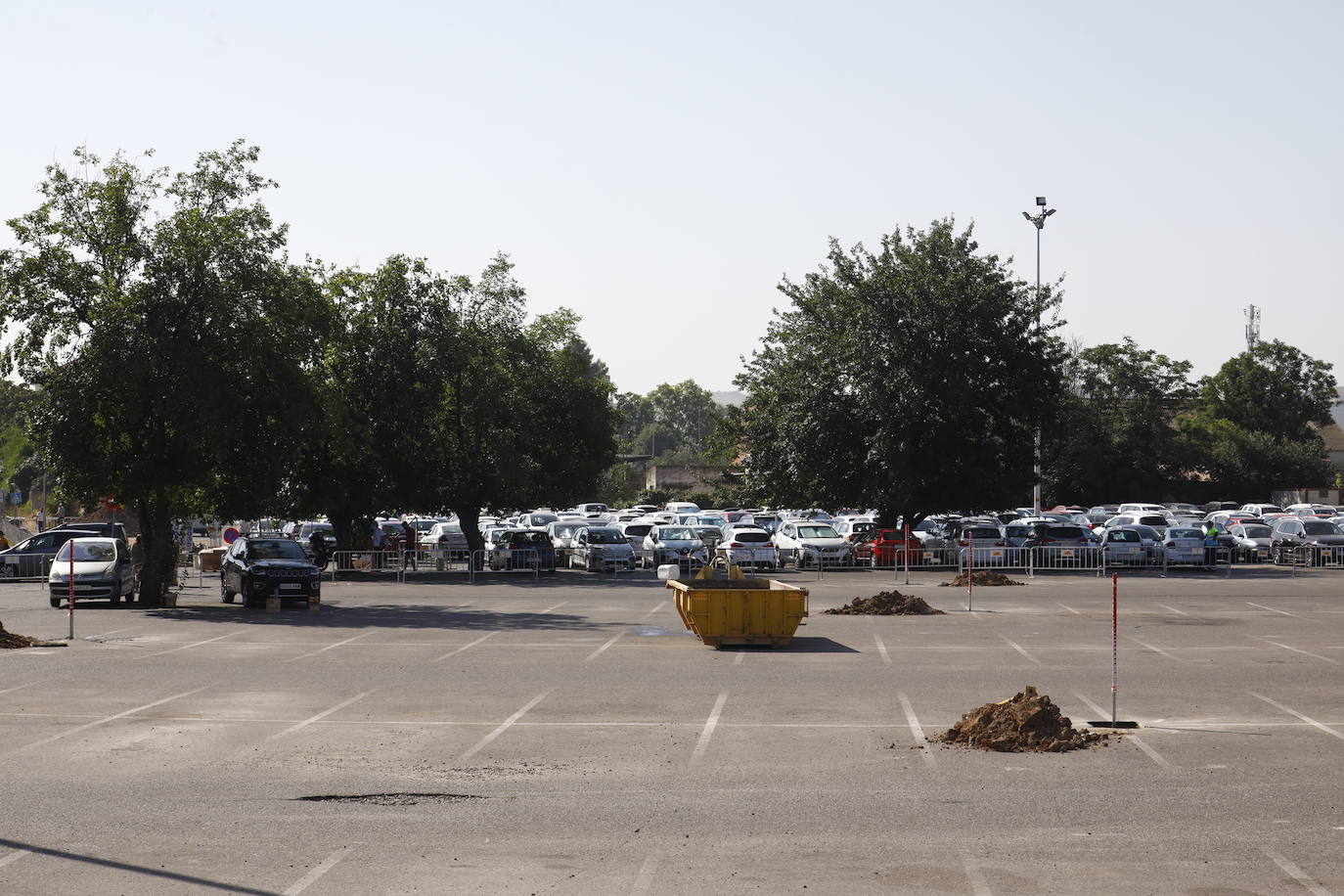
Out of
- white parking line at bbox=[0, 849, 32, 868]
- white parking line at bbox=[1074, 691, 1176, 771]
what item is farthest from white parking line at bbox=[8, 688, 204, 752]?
white parking line at bbox=[1074, 691, 1176, 771]

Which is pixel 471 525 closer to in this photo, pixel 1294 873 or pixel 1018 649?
pixel 1018 649

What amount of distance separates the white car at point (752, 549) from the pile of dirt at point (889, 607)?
13.3 metres

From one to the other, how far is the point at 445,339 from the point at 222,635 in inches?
844

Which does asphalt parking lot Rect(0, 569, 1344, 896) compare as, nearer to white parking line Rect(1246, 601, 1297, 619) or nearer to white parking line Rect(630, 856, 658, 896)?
white parking line Rect(630, 856, 658, 896)

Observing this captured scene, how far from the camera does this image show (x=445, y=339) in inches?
1791

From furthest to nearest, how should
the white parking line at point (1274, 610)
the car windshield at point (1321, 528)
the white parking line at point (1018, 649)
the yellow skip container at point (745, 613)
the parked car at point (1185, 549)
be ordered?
the car windshield at point (1321, 528)
the parked car at point (1185, 549)
the white parking line at point (1274, 610)
the yellow skip container at point (745, 613)
the white parking line at point (1018, 649)

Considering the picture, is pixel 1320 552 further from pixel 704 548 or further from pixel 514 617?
pixel 514 617

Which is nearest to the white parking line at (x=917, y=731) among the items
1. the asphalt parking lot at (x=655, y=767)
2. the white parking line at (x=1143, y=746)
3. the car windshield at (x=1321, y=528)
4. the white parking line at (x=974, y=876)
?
the asphalt parking lot at (x=655, y=767)

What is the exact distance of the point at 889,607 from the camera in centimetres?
2889

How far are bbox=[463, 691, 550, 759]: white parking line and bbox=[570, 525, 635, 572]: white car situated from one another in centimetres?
2694

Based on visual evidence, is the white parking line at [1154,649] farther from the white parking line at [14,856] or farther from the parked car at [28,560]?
the parked car at [28,560]

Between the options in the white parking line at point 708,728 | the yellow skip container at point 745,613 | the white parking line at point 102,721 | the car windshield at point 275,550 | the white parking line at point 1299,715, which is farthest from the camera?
the car windshield at point 275,550

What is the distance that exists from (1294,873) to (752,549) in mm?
35197

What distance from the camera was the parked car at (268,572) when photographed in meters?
31.1
